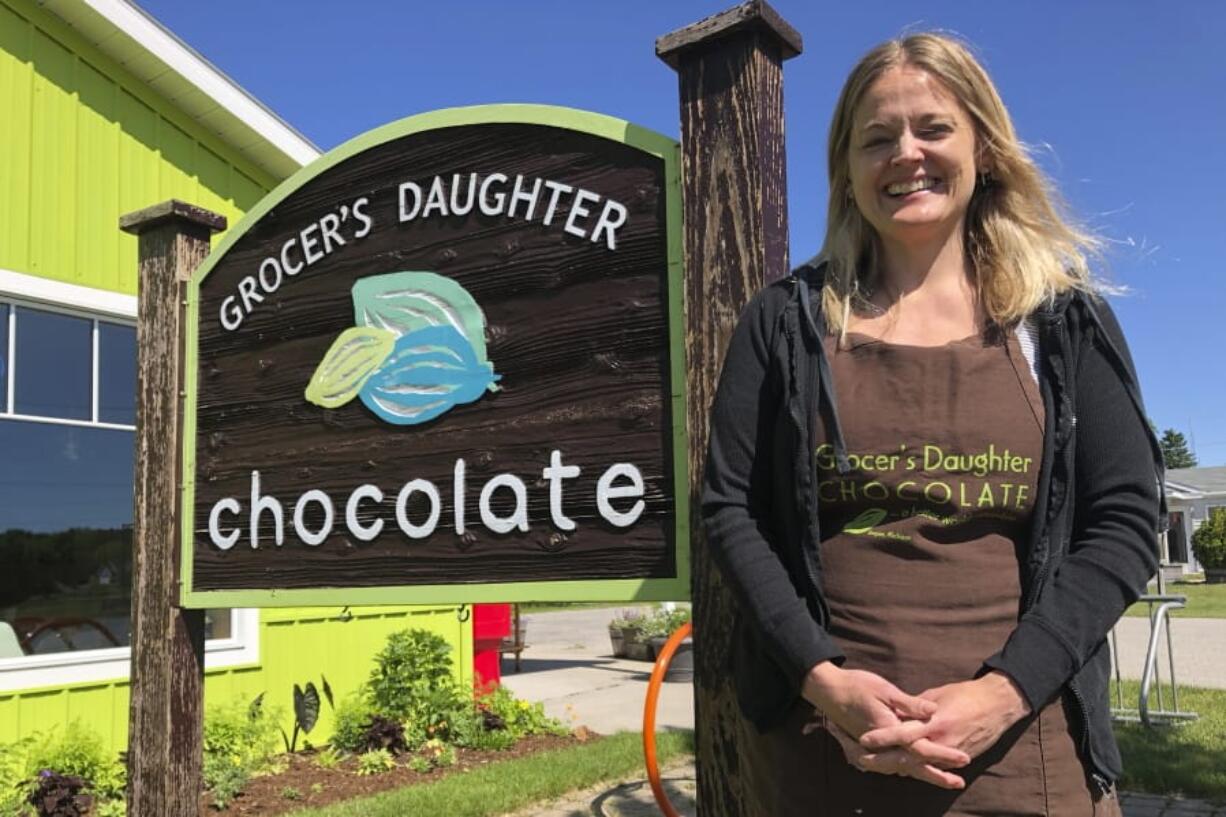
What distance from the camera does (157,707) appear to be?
3.49 m

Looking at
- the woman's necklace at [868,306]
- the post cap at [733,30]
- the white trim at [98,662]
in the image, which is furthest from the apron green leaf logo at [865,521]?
the white trim at [98,662]

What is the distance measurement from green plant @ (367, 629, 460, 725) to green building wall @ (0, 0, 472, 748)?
452 mm

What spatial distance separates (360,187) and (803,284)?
1.78 metres

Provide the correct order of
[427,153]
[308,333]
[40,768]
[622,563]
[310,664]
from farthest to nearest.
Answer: [310,664] < [40,768] < [308,333] < [427,153] < [622,563]

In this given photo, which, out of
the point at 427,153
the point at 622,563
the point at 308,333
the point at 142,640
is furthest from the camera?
the point at 142,640

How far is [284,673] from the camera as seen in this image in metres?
7.34

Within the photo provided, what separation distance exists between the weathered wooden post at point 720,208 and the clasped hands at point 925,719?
2.81 feet

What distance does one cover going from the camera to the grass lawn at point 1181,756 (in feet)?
19.1

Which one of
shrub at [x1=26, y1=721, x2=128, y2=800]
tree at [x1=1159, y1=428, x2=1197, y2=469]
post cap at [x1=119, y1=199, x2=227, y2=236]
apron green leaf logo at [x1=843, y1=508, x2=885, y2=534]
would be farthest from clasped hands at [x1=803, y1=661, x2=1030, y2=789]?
tree at [x1=1159, y1=428, x2=1197, y2=469]

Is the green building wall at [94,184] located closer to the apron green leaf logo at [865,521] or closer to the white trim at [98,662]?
the white trim at [98,662]

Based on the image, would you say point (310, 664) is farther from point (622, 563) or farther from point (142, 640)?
point (622, 563)

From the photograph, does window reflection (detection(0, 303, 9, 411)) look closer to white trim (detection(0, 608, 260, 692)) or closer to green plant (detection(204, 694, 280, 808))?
white trim (detection(0, 608, 260, 692))

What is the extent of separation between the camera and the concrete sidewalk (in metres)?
5.62

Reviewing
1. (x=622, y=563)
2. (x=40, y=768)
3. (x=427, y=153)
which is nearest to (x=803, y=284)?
(x=622, y=563)
